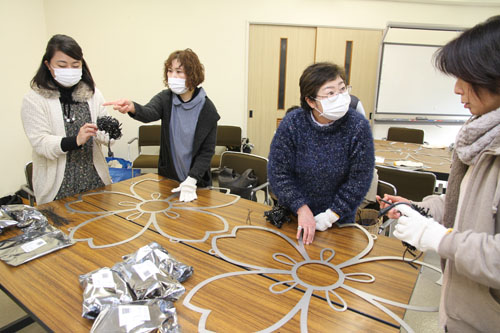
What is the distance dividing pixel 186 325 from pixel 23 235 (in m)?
0.91

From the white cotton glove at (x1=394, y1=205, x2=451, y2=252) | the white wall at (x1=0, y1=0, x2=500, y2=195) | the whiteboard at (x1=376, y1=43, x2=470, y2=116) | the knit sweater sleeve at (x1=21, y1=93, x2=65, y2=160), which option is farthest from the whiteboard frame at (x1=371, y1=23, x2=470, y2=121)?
the knit sweater sleeve at (x1=21, y1=93, x2=65, y2=160)

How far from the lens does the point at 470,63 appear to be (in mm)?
735

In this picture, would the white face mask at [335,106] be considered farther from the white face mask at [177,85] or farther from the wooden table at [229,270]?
the white face mask at [177,85]

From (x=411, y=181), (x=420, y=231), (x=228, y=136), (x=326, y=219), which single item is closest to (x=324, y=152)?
(x=326, y=219)

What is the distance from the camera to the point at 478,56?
723 millimetres

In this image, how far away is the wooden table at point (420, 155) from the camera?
266 centimetres

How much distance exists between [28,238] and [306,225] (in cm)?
118

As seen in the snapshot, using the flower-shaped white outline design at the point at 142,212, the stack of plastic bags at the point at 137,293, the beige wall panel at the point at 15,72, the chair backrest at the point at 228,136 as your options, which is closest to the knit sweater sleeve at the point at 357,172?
the flower-shaped white outline design at the point at 142,212

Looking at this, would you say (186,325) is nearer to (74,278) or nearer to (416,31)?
(74,278)

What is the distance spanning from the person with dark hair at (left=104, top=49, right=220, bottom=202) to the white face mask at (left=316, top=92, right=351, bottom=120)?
82cm

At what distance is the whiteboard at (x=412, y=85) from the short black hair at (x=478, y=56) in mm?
4262

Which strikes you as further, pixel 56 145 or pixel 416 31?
pixel 416 31

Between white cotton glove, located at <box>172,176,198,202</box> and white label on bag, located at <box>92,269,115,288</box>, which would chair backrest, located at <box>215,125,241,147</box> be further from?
white label on bag, located at <box>92,269,115,288</box>

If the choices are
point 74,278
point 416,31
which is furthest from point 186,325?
point 416,31
